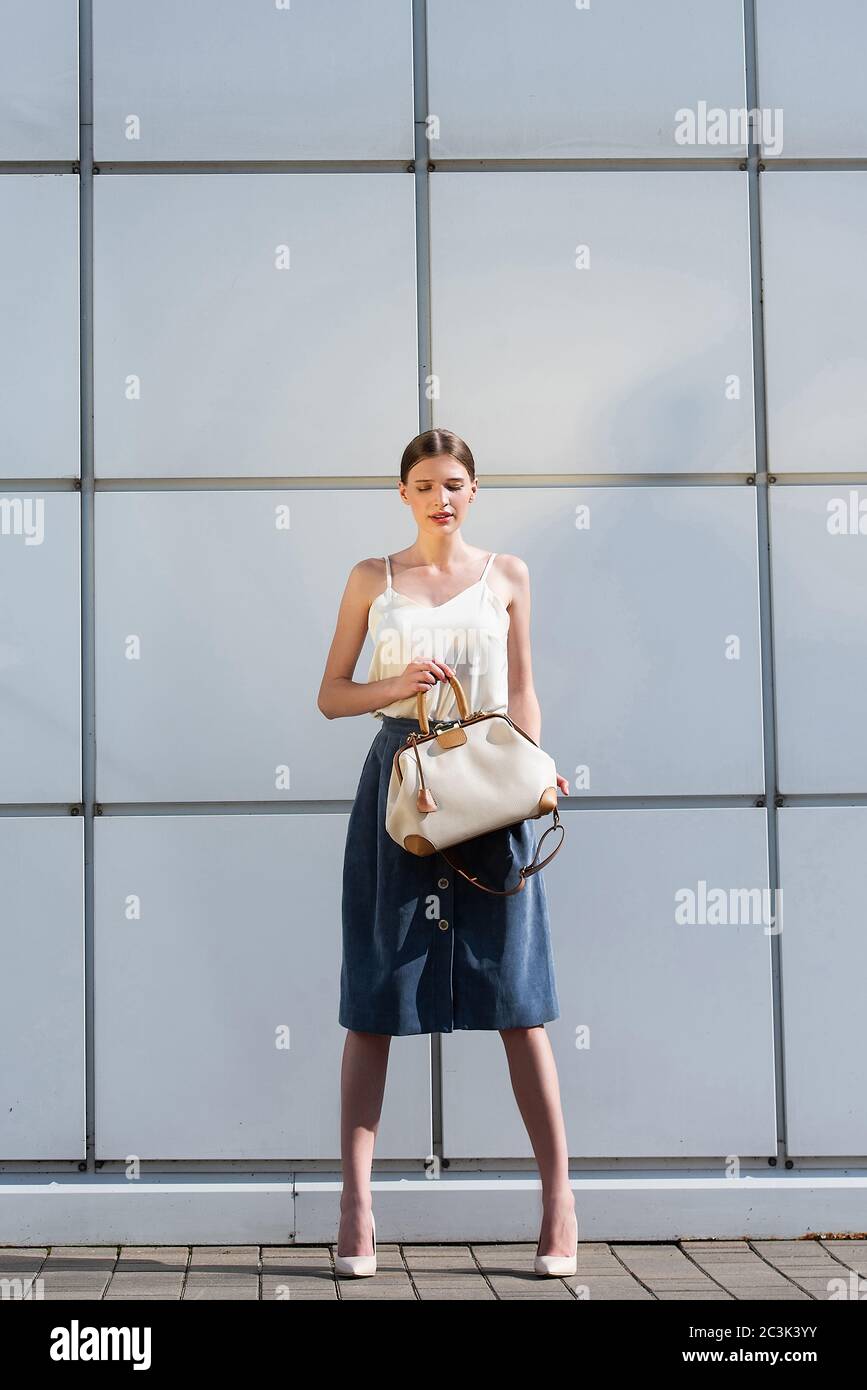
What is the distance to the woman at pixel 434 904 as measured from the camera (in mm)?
3861

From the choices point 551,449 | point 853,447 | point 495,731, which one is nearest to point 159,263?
point 551,449

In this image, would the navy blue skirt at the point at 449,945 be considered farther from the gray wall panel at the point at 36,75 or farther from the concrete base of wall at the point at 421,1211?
the gray wall panel at the point at 36,75

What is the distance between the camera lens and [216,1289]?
153 inches

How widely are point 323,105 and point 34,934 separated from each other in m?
2.91

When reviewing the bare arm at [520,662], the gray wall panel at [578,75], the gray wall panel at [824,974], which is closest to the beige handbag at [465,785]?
the bare arm at [520,662]

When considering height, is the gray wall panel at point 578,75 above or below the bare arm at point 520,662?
above

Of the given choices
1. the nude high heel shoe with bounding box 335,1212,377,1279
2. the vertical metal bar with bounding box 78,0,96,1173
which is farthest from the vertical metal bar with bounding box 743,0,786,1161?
the vertical metal bar with bounding box 78,0,96,1173

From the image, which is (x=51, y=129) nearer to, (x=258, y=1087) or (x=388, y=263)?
(x=388, y=263)

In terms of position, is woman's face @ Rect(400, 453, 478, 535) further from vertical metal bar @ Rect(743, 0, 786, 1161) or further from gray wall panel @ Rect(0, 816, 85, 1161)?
gray wall panel @ Rect(0, 816, 85, 1161)

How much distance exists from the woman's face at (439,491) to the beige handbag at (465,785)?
0.63 m

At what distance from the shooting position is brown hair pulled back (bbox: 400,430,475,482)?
3963 mm

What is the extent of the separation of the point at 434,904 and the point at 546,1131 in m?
0.72

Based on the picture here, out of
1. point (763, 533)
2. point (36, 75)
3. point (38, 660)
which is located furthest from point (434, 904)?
point (36, 75)

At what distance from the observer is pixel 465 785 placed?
3.67 metres
